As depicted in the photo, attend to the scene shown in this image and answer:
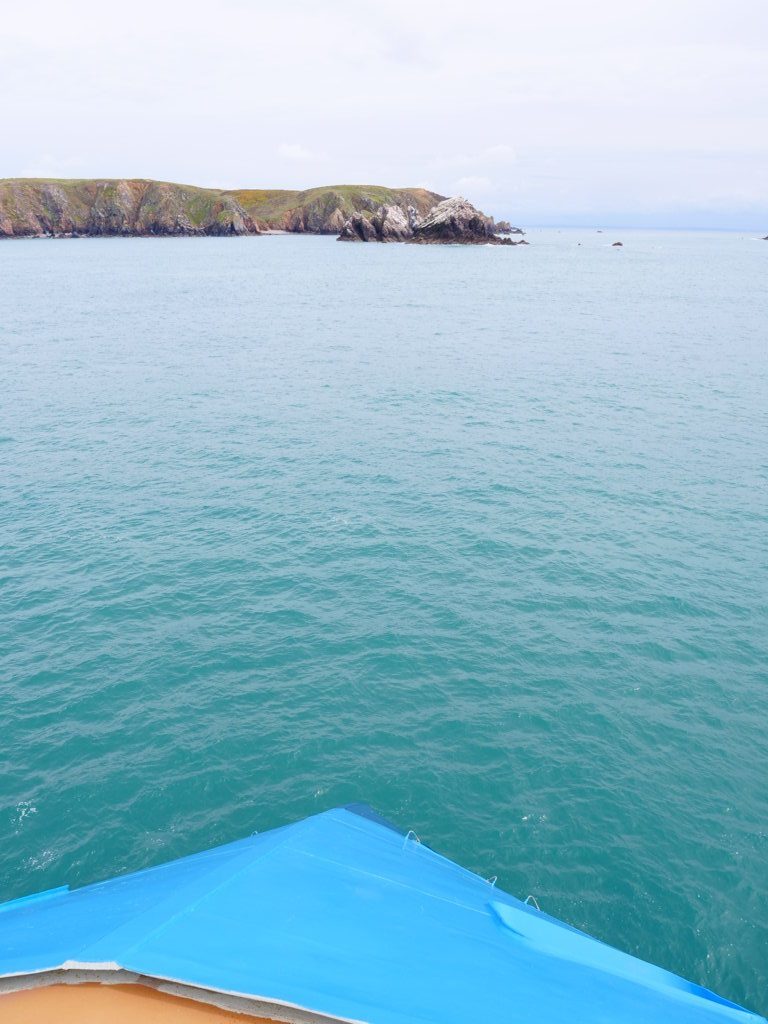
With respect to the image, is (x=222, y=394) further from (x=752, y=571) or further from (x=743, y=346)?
(x=743, y=346)

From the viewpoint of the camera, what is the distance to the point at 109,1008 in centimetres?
899

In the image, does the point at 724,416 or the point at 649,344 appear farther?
the point at 649,344

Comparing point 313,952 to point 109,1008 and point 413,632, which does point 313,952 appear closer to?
point 109,1008

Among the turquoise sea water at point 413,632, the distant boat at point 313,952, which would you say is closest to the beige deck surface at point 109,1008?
the distant boat at point 313,952

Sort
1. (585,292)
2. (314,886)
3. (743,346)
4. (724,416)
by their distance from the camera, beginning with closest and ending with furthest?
(314,886)
(724,416)
(743,346)
(585,292)

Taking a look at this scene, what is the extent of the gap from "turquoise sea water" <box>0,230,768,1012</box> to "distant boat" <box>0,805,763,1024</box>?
6329mm

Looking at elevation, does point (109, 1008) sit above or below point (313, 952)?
above

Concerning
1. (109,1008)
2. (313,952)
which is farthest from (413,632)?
(109,1008)

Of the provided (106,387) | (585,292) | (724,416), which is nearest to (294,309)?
(106,387)

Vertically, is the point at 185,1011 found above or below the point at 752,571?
above

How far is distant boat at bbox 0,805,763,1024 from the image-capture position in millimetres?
9055

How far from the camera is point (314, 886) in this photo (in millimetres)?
12039

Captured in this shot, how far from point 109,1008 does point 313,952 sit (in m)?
2.94

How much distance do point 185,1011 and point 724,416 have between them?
5947 centimetres
